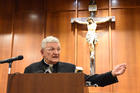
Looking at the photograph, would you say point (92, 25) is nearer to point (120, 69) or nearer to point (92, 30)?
point (92, 30)

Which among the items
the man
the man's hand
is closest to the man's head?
the man

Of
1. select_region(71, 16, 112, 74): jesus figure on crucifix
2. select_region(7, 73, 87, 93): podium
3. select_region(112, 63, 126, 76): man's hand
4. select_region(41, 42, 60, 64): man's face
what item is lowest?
select_region(7, 73, 87, 93): podium

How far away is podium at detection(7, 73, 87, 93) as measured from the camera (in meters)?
1.53

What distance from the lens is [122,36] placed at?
4.70 m

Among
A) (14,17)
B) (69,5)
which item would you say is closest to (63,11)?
(69,5)

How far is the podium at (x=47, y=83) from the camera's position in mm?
1527

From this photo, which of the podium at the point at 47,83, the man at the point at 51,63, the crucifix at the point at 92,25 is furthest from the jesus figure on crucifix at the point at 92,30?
the podium at the point at 47,83

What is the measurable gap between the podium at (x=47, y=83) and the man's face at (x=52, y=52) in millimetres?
708

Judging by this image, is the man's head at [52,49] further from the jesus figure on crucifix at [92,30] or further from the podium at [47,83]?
the jesus figure on crucifix at [92,30]

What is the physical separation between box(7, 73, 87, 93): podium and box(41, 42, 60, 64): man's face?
2.32 feet

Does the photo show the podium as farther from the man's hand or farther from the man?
the man

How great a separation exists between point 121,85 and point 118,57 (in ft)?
1.89

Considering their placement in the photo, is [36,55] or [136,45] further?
[36,55]

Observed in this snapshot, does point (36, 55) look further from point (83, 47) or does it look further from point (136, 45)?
point (136, 45)
